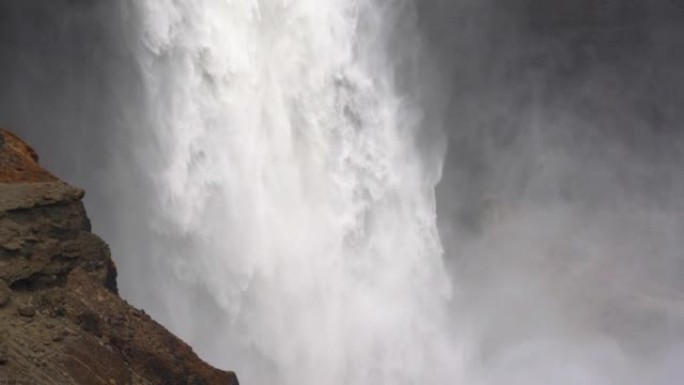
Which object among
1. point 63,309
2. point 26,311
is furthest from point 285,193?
point 26,311

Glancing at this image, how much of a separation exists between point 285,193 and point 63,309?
10.7 meters

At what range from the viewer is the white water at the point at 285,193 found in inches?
567

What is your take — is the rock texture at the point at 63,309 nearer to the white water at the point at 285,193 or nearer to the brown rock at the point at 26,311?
the brown rock at the point at 26,311

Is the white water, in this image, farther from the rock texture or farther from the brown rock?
the brown rock

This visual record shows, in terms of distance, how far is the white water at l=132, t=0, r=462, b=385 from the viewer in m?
14.4

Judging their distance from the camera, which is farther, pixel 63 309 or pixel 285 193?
pixel 285 193

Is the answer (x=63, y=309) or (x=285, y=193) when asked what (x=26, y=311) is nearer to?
(x=63, y=309)

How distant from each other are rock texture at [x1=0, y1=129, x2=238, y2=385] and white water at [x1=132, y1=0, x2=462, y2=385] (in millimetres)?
9105

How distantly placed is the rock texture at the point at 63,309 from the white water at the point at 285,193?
9105 mm

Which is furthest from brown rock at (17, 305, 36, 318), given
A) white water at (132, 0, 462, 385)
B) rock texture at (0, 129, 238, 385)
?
white water at (132, 0, 462, 385)

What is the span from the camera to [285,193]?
15.4 meters

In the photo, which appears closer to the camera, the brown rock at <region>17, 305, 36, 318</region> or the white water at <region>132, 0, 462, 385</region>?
the brown rock at <region>17, 305, 36, 318</region>

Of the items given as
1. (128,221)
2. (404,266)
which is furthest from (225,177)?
(404,266)

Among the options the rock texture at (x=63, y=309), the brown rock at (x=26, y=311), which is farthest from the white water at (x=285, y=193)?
the brown rock at (x=26, y=311)
